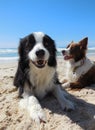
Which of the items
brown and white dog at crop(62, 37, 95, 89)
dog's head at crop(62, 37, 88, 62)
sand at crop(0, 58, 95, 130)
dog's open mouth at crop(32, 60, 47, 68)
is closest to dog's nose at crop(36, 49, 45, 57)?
dog's open mouth at crop(32, 60, 47, 68)

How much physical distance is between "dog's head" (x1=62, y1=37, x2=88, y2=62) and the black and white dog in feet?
8.40

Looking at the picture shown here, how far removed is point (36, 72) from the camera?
488 centimetres

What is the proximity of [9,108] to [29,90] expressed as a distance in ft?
1.53

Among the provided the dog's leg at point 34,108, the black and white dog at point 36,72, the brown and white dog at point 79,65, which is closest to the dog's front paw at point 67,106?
the black and white dog at point 36,72

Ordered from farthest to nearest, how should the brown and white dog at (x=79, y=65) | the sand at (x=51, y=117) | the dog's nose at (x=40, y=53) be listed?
the brown and white dog at (x=79, y=65) < the dog's nose at (x=40, y=53) < the sand at (x=51, y=117)

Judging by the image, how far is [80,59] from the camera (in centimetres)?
769

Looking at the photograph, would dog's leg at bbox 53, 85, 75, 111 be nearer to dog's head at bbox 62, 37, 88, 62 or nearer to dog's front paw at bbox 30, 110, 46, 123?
dog's front paw at bbox 30, 110, 46, 123

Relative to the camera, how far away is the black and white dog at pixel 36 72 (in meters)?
4.61

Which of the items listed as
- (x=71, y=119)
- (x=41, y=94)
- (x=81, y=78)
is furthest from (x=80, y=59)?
(x=71, y=119)

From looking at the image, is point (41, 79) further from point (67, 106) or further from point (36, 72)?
point (67, 106)

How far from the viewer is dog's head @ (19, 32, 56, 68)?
14.7 ft

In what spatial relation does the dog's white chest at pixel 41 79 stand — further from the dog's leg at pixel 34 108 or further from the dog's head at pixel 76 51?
the dog's head at pixel 76 51

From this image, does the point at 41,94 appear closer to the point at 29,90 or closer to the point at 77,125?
the point at 29,90

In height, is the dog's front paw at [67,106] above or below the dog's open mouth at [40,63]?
below
